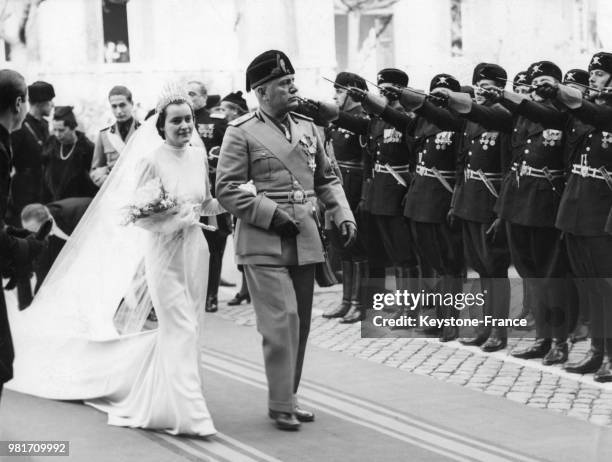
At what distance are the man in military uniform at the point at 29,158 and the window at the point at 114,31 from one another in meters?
3.94

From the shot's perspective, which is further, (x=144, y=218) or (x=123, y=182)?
(x=123, y=182)

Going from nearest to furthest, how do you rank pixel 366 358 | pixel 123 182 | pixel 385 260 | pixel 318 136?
1. pixel 318 136
2. pixel 123 182
3. pixel 366 358
4. pixel 385 260

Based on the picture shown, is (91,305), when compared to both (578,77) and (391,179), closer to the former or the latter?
(391,179)

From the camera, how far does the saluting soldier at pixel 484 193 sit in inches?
359

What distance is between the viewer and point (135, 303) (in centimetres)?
810

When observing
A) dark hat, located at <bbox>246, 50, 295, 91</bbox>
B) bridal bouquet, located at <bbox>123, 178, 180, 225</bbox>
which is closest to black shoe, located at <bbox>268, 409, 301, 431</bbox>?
bridal bouquet, located at <bbox>123, 178, 180, 225</bbox>

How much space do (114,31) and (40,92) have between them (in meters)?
4.17

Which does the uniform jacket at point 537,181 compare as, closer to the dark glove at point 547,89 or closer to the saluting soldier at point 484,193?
the saluting soldier at point 484,193

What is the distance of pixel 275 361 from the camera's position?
22.5 feet

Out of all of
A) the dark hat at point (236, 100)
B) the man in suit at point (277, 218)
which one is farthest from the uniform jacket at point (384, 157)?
the man in suit at point (277, 218)

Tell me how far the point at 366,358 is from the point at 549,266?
5.18ft

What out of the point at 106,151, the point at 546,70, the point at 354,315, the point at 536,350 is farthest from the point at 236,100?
the point at 536,350

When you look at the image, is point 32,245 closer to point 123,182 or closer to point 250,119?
point 250,119

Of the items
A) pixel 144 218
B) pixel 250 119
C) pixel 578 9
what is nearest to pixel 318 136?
pixel 250 119
